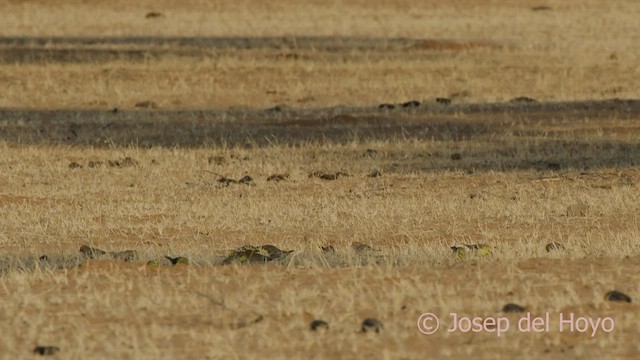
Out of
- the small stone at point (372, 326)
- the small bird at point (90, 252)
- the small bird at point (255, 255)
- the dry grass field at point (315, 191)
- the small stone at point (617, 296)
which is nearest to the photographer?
the small stone at point (372, 326)

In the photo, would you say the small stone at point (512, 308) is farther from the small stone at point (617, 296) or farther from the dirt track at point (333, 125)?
the dirt track at point (333, 125)

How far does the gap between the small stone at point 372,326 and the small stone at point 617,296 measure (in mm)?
1279

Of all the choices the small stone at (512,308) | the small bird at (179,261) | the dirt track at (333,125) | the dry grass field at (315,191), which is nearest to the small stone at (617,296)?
the dry grass field at (315,191)

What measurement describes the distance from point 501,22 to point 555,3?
20.6ft

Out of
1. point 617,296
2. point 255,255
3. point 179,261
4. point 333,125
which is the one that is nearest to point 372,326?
point 617,296

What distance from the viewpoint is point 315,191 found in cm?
1441

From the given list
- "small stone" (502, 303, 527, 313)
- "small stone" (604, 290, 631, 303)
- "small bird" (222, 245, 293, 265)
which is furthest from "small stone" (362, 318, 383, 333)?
"small bird" (222, 245, 293, 265)

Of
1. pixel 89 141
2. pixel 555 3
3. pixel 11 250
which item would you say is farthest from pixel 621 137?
pixel 555 3

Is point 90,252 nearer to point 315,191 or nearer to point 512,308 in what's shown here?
point 512,308

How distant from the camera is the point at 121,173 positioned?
1574 centimetres
